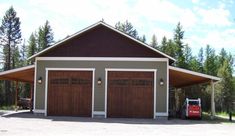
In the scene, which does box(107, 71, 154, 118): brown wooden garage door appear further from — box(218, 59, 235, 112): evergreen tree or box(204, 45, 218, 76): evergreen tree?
box(204, 45, 218, 76): evergreen tree

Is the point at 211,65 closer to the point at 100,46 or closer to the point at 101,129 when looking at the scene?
the point at 100,46

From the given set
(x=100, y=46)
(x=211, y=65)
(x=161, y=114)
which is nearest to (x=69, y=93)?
(x=100, y=46)

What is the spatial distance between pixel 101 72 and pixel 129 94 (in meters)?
2.15

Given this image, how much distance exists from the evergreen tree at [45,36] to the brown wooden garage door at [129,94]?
36.0m

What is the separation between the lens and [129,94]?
24656 millimetres

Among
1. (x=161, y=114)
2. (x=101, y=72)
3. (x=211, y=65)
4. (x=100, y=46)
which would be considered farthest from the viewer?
(x=211, y=65)

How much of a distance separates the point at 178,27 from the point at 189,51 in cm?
1436

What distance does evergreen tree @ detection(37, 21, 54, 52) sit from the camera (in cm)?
5931

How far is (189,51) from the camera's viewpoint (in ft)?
236

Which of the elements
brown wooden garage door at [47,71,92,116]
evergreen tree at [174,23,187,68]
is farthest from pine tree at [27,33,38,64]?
brown wooden garage door at [47,71,92,116]

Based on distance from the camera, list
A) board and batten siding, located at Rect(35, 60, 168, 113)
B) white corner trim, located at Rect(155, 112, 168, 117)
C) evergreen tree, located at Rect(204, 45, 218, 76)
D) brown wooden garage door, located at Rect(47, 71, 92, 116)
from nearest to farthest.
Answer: white corner trim, located at Rect(155, 112, 168, 117) → board and batten siding, located at Rect(35, 60, 168, 113) → brown wooden garage door, located at Rect(47, 71, 92, 116) → evergreen tree, located at Rect(204, 45, 218, 76)

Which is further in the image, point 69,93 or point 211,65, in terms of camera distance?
point 211,65

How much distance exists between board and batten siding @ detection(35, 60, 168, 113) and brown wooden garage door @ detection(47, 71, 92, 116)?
41cm

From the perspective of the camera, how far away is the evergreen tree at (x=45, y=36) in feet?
195
